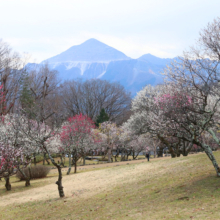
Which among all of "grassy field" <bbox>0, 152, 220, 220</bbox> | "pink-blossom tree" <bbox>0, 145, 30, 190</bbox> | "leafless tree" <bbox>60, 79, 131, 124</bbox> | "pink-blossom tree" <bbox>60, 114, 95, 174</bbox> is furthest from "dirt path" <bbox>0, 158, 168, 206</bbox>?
"leafless tree" <bbox>60, 79, 131, 124</bbox>

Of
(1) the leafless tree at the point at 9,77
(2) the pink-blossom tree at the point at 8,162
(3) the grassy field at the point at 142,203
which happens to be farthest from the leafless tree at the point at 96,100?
(3) the grassy field at the point at 142,203

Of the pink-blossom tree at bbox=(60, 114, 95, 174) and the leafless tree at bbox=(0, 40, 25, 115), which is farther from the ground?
the leafless tree at bbox=(0, 40, 25, 115)

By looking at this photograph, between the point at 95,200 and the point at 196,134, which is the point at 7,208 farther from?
the point at 196,134

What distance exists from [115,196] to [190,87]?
24.9ft

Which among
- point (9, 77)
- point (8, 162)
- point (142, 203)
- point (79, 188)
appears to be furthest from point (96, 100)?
point (8, 162)

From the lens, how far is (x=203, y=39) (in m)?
13.1

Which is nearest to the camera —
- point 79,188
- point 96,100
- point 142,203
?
point 142,203

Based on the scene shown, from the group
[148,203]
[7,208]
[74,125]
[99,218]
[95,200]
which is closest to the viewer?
[99,218]

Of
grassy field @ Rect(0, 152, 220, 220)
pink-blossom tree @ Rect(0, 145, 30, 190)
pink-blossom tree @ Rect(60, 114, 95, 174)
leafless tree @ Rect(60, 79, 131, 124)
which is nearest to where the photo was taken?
grassy field @ Rect(0, 152, 220, 220)

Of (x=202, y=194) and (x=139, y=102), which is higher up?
(x=139, y=102)

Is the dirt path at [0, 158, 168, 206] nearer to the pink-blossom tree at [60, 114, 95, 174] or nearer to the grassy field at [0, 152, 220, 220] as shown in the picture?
the grassy field at [0, 152, 220, 220]

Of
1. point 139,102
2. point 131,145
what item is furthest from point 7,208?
point 131,145

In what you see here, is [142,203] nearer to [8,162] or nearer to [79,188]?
[8,162]

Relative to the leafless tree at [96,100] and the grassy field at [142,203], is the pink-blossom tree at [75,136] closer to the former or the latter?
the grassy field at [142,203]
